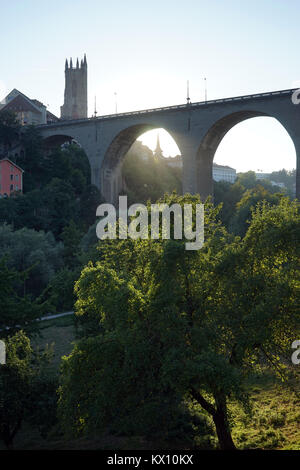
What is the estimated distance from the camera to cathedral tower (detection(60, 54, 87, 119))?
5148 inches

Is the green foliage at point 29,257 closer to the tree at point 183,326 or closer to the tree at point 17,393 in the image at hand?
the tree at point 17,393

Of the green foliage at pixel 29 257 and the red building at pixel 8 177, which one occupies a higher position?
the red building at pixel 8 177

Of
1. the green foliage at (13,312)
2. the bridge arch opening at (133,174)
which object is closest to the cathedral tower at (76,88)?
the bridge arch opening at (133,174)

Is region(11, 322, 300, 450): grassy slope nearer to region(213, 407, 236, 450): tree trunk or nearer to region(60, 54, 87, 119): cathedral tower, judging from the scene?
region(213, 407, 236, 450): tree trunk

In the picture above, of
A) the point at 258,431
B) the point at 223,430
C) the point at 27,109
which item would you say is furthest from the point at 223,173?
the point at 223,430

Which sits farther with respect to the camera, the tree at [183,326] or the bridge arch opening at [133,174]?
the bridge arch opening at [133,174]

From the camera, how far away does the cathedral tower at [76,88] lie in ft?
429

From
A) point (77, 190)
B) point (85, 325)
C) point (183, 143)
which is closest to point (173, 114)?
point (183, 143)

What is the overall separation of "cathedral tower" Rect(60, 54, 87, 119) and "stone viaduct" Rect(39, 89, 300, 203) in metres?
67.6

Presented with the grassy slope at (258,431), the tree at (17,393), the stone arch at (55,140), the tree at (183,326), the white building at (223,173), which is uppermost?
the white building at (223,173)

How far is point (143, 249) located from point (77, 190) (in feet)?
154

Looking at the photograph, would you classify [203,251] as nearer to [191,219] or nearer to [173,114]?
[191,219]

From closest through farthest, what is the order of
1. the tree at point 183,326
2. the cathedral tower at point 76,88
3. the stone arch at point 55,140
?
the tree at point 183,326, the stone arch at point 55,140, the cathedral tower at point 76,88

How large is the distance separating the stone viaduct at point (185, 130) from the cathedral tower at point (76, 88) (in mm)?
67626
